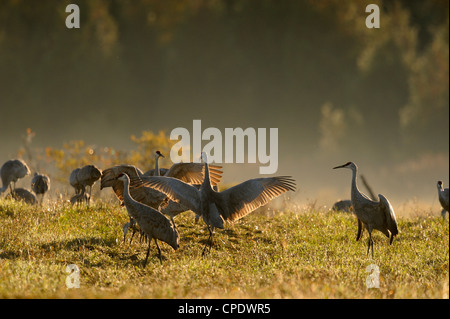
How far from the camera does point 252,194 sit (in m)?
10.7

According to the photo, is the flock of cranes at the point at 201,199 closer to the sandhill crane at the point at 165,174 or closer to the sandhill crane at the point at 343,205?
the sandhill crane at the point at 165,174

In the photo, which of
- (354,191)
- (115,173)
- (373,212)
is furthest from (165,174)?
(373,212)

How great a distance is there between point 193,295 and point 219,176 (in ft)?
17.5

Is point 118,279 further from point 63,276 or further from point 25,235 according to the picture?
point 25,235

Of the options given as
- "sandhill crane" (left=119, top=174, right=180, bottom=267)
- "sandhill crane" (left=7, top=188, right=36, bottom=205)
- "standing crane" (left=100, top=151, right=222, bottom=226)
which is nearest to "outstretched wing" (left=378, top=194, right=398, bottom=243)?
"standing crane" (left=100, top=151, right=222, bottom=226)

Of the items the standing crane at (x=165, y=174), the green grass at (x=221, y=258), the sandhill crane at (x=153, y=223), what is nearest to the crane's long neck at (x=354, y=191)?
the green grass at (x=221, y=258)

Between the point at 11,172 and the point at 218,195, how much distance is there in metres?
11.1

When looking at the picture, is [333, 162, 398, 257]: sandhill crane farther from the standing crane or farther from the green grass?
the standing crane

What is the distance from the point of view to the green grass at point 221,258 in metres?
7.37

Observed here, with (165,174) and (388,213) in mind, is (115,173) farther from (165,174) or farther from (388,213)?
(388,213)

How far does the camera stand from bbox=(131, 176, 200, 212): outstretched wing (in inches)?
406

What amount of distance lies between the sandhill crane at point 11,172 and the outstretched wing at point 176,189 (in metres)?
9.95

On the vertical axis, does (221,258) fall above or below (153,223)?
below

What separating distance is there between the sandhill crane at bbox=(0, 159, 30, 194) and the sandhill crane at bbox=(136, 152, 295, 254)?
9693 mm
